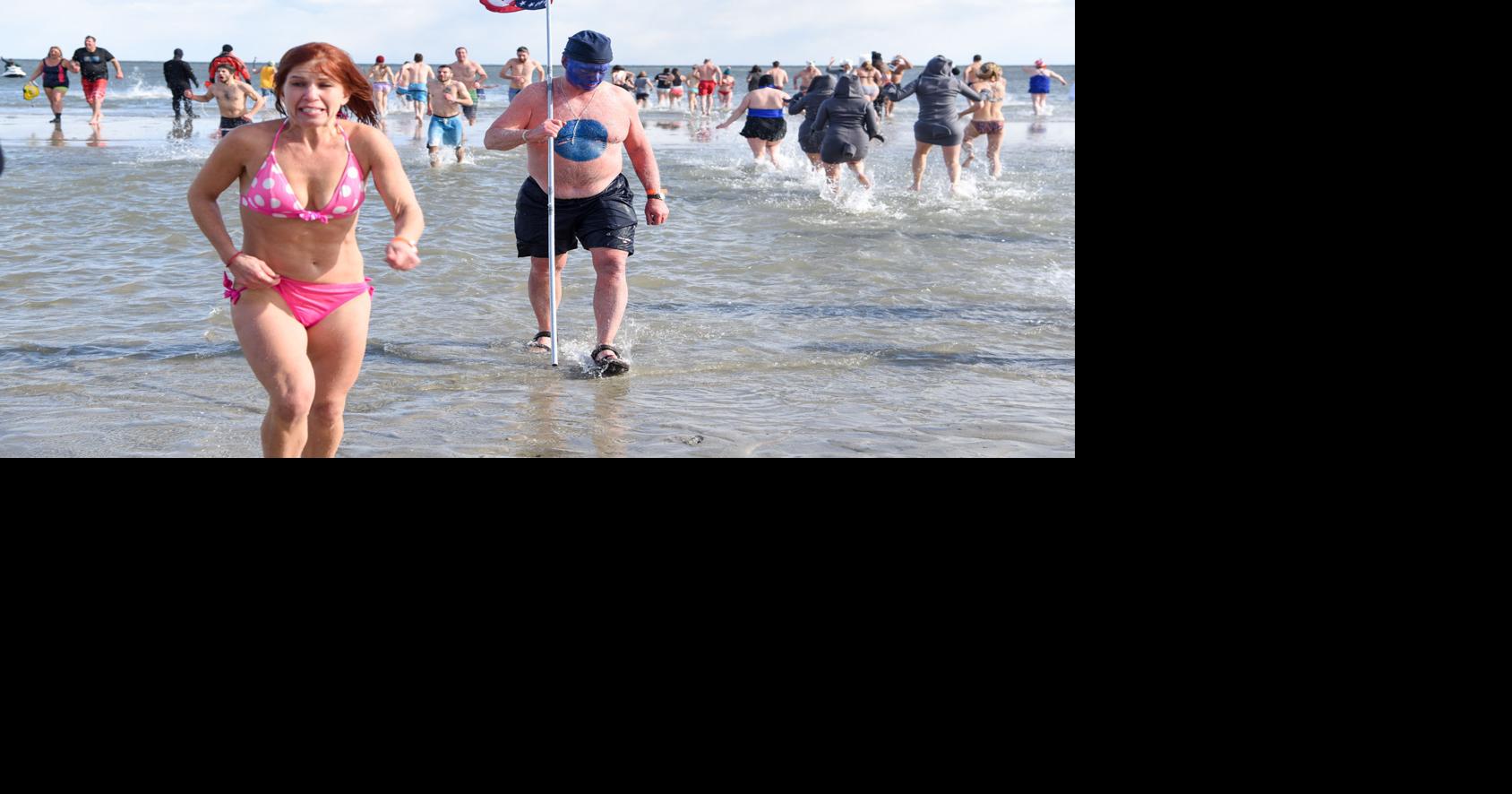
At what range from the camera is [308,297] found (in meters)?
3.64

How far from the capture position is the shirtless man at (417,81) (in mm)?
23906

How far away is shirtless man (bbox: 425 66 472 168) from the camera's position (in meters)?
17.0

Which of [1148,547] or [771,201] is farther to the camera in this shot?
[771,201]

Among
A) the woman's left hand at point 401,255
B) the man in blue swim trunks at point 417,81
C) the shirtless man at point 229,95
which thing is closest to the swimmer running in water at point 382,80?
the man in blue swim trunks at point 417,81

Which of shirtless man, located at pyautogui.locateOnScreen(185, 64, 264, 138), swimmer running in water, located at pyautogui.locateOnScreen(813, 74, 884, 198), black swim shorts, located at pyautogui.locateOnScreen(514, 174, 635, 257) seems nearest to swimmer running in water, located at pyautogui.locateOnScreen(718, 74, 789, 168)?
swimmer running in water, located at pyautogui.locateOnScreen(813, 74, 884, 198)

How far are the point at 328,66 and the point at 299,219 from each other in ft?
Answer: 1.31

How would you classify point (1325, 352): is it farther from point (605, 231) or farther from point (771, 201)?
point (771, 201)

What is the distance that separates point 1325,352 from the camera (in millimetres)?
2258

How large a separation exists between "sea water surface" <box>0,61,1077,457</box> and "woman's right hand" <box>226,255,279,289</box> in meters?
1.48

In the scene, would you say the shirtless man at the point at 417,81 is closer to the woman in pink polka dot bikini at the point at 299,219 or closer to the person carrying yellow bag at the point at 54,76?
the person carrying yellow bag at the point at 54,76

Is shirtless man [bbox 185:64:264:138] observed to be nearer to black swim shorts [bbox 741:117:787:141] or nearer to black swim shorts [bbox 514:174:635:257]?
black swim shorts [bbox 741:117:787:141]

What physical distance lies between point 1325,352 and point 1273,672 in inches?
20.9

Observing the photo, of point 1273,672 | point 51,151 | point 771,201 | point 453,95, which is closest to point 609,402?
point 1273,672

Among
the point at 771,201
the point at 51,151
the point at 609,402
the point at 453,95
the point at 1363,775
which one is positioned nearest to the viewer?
the point at 1363,775
